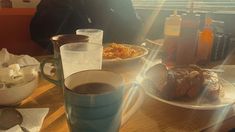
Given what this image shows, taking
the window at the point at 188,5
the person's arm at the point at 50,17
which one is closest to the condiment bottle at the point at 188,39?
the window at the point at 188,5

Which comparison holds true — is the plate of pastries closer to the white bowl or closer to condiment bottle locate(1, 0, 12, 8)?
the white bowl

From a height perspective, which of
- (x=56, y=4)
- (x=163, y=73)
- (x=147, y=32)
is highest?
(x=56, y=4)

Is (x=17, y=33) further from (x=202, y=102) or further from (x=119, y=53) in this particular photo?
(x=202, y=102)

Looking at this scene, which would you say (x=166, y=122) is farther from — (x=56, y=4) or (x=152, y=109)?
(x=56, y=4)

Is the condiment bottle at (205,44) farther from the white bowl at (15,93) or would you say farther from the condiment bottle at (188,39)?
the white bowl at (15,93)

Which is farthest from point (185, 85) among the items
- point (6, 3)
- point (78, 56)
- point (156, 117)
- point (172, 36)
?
point (6, 3)

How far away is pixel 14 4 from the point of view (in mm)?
2605

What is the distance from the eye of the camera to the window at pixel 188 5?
6.59ft

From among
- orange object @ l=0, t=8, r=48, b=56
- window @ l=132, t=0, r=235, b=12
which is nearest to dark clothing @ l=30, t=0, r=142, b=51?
orange object @ l=0, t=8, r=48, b=56

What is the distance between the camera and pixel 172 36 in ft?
3.91

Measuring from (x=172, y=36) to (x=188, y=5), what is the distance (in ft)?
3.76

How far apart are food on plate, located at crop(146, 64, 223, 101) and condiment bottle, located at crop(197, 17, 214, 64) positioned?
0.36m

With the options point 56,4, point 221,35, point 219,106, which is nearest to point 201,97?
point 219,106

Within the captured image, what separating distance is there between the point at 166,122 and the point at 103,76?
0.24m
